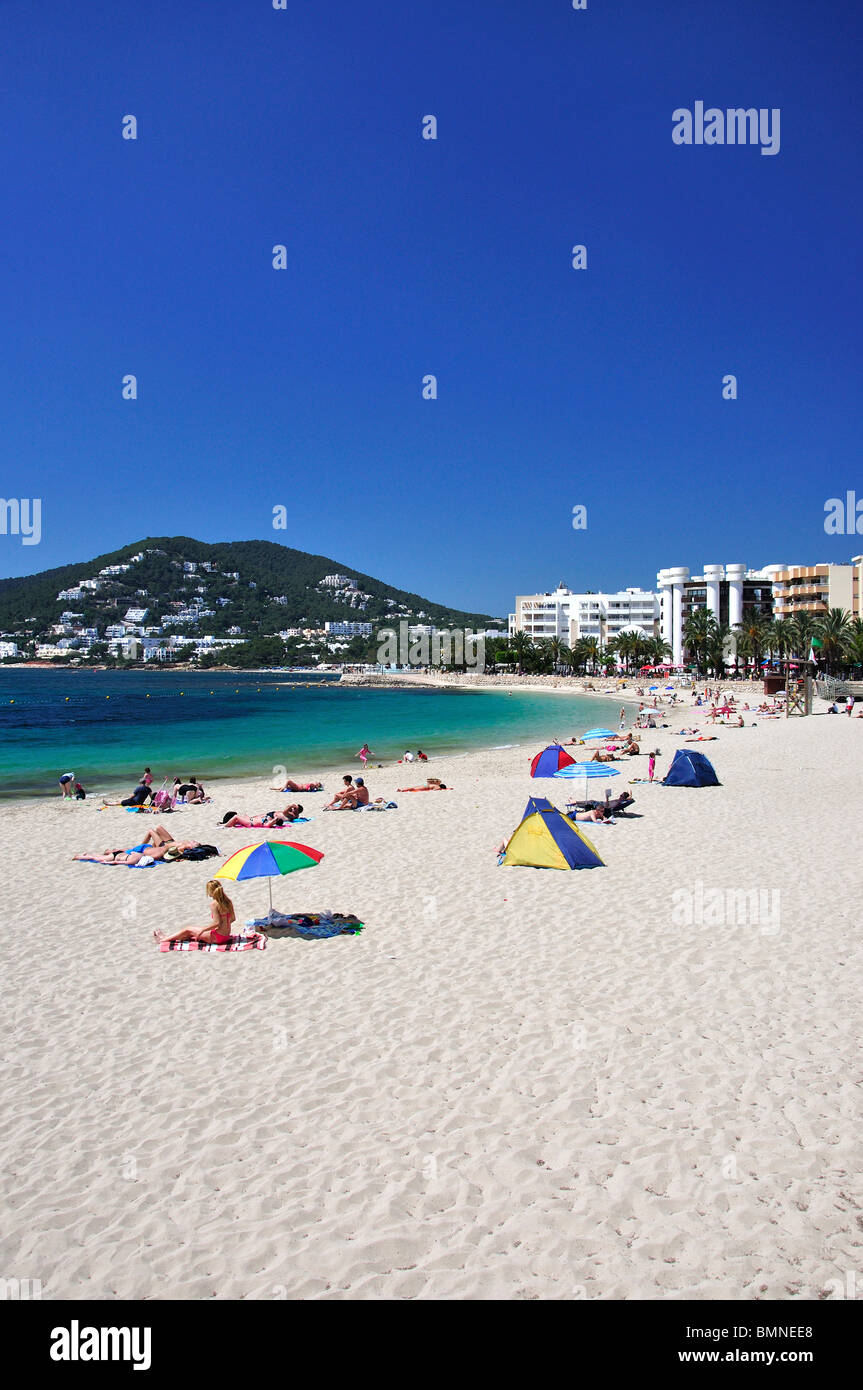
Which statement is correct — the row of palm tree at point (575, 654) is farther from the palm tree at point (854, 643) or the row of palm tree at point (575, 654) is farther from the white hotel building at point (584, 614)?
the palm tree at point (854, 643)

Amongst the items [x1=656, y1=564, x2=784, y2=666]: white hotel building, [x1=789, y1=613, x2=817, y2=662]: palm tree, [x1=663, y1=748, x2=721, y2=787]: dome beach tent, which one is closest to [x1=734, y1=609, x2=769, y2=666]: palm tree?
[x1=789, y1=613, x2=817, y2=662]: palm tree

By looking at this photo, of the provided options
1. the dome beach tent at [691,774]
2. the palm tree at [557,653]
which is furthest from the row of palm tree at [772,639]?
the dome beach tent at [691,774]

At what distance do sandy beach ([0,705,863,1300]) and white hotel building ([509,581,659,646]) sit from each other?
4806 inches

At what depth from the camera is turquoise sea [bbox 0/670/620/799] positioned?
2994 cm

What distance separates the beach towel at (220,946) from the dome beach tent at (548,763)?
15740mm

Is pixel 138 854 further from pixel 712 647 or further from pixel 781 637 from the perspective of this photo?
pixel 712 647

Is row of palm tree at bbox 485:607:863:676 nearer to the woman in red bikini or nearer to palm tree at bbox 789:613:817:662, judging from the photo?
palm tree at bbox 789:613:817:662

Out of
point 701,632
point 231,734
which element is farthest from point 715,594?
point 231,734

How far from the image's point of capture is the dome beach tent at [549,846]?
12156mm

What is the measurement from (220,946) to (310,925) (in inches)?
45.9

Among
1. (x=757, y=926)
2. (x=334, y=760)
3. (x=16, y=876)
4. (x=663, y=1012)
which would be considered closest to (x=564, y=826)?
(x=757, y=926)

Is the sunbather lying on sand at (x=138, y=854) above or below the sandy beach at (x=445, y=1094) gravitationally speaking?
above

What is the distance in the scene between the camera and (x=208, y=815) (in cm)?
1869

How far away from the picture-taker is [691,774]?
68.8 ft
